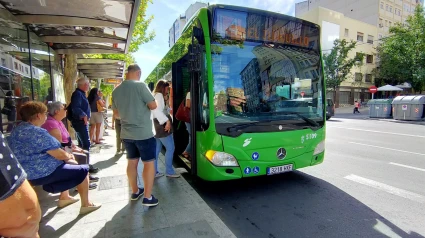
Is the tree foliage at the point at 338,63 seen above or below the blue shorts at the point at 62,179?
above

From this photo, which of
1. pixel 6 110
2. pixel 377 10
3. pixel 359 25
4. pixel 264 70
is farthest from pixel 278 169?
pixel 377 10

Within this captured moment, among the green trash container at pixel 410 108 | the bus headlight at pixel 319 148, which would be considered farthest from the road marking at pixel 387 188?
the green trash container at pixel 410 108

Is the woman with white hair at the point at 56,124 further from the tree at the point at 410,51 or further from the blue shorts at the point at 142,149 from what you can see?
the tree at the point at 410,51

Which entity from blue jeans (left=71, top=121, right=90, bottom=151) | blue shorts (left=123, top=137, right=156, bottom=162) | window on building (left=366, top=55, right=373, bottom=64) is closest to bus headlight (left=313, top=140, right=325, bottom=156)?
blue shorts (left=123, top=137, right=156, bottom=162)

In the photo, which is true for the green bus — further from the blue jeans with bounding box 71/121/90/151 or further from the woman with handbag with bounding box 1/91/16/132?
the woman with handbag with bounding box 1/91/16/132

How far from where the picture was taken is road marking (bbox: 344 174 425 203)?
3.97m

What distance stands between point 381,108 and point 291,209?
770 inches

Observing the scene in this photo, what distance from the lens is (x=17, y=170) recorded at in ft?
3.94

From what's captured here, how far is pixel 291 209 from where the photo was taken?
357 cm

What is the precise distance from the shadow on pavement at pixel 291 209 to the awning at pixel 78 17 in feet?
10.8

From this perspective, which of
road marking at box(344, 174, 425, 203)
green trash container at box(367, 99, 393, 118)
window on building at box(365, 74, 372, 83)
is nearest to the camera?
road marking at box(344, 174, 425, 203)

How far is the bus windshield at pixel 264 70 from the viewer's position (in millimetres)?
3697

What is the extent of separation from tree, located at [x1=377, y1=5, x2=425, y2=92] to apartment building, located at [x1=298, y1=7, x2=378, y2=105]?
12.1 feet

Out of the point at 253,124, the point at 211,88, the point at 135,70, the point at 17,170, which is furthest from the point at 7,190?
the point at 253,124
